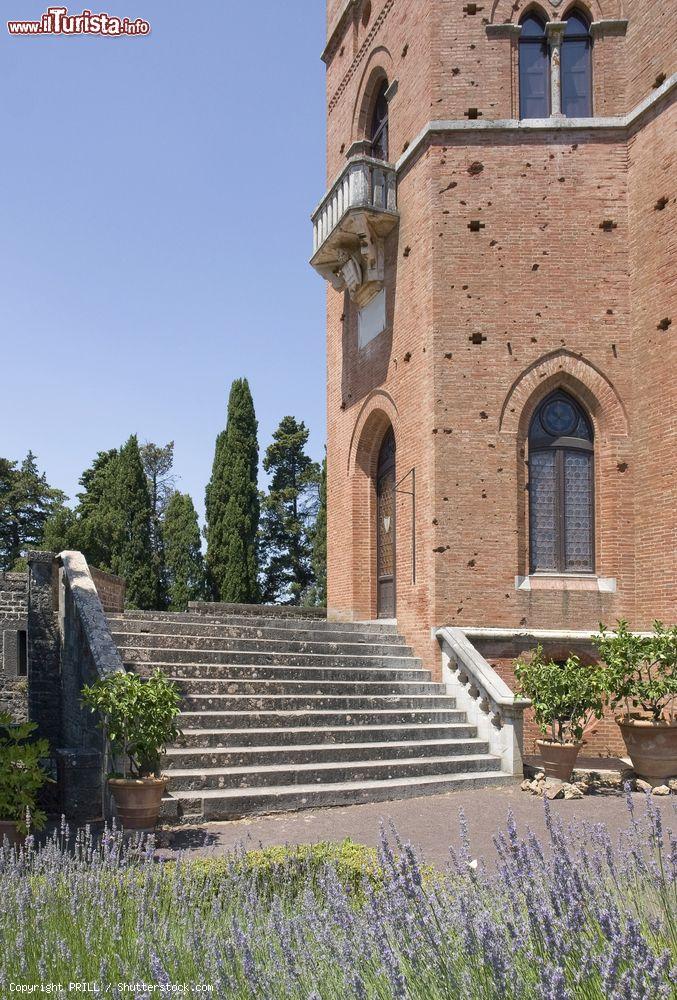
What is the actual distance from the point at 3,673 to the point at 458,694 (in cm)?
954

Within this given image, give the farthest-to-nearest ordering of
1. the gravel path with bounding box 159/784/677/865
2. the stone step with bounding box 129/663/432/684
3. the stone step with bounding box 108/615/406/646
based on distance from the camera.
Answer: the stone step with bounding box 108/615/406/646 → the stone step with bounding box 129/663/432/684 → the gravel path with bounding box 159/784/677/865

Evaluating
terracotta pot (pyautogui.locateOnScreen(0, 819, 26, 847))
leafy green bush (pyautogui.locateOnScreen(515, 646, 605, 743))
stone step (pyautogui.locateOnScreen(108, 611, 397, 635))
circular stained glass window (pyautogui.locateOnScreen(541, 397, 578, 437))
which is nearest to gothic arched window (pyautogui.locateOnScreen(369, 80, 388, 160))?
circular stained glass window (pyautogui.locateOnScreen(541, 397, 578, 437))

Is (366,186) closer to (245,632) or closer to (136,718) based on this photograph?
Answer: (245,632)

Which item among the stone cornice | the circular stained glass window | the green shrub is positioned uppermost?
the stone cornice

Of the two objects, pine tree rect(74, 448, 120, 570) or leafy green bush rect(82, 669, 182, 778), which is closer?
leafy green bush rect(82, 669, 182, 778)

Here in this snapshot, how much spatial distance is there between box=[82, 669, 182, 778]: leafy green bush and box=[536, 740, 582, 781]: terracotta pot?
4392 mm

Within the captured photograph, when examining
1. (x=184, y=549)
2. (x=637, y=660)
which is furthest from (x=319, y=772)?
(x=184, y=549)

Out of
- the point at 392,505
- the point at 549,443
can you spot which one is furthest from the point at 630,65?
the point at 392,505

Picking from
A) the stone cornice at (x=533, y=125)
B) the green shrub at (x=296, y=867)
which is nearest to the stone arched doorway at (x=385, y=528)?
the stone cornice at (x=533, y=125)

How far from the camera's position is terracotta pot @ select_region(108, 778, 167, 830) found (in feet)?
22.9

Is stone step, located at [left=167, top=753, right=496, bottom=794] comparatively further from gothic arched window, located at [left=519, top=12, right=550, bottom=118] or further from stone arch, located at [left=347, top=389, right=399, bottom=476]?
gothic arched window, located at [left=519, top=12, right=550, bottom=118]

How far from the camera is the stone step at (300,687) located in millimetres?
9492

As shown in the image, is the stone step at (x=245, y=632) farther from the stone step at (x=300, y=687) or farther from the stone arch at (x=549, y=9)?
the stone arch at (x=549, y=9)

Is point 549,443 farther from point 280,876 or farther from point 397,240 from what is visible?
point 280,876
